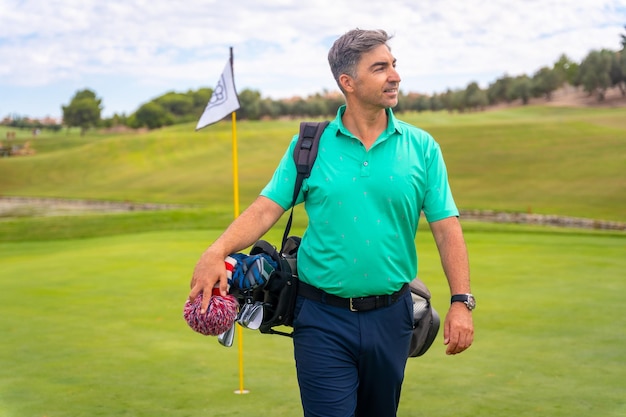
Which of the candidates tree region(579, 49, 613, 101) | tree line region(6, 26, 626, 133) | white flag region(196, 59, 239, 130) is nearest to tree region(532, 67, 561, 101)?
tree line region(6, 26, 626, 133)

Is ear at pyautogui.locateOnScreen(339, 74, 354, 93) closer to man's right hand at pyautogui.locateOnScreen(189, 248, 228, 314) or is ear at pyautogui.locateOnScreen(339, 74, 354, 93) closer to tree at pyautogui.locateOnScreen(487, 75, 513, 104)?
man's right hand at pyautogui.locateOnScreen(189, 248, 228, 314)

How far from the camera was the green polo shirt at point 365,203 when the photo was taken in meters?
3.46

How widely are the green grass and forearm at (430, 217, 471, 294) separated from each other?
2.36 meters

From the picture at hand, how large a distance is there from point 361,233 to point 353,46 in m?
0.69

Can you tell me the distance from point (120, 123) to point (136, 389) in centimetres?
12791

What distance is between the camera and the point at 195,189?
47.5 metres

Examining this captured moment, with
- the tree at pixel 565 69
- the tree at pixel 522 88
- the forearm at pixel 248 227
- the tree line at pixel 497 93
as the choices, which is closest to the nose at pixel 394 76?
the forearm at pixel 248 227

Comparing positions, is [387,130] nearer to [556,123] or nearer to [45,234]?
[45,234]

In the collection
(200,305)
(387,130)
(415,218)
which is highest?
(387,130)

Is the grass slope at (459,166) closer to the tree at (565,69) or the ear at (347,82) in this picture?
the tree at (565,69)

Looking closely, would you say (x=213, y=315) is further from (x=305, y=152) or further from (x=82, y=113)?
(x=82, y=113)

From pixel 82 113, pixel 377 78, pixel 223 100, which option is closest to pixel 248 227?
pixel 377 78

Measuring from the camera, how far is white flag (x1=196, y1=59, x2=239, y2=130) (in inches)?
242

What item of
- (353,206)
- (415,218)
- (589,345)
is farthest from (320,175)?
(589,345)
